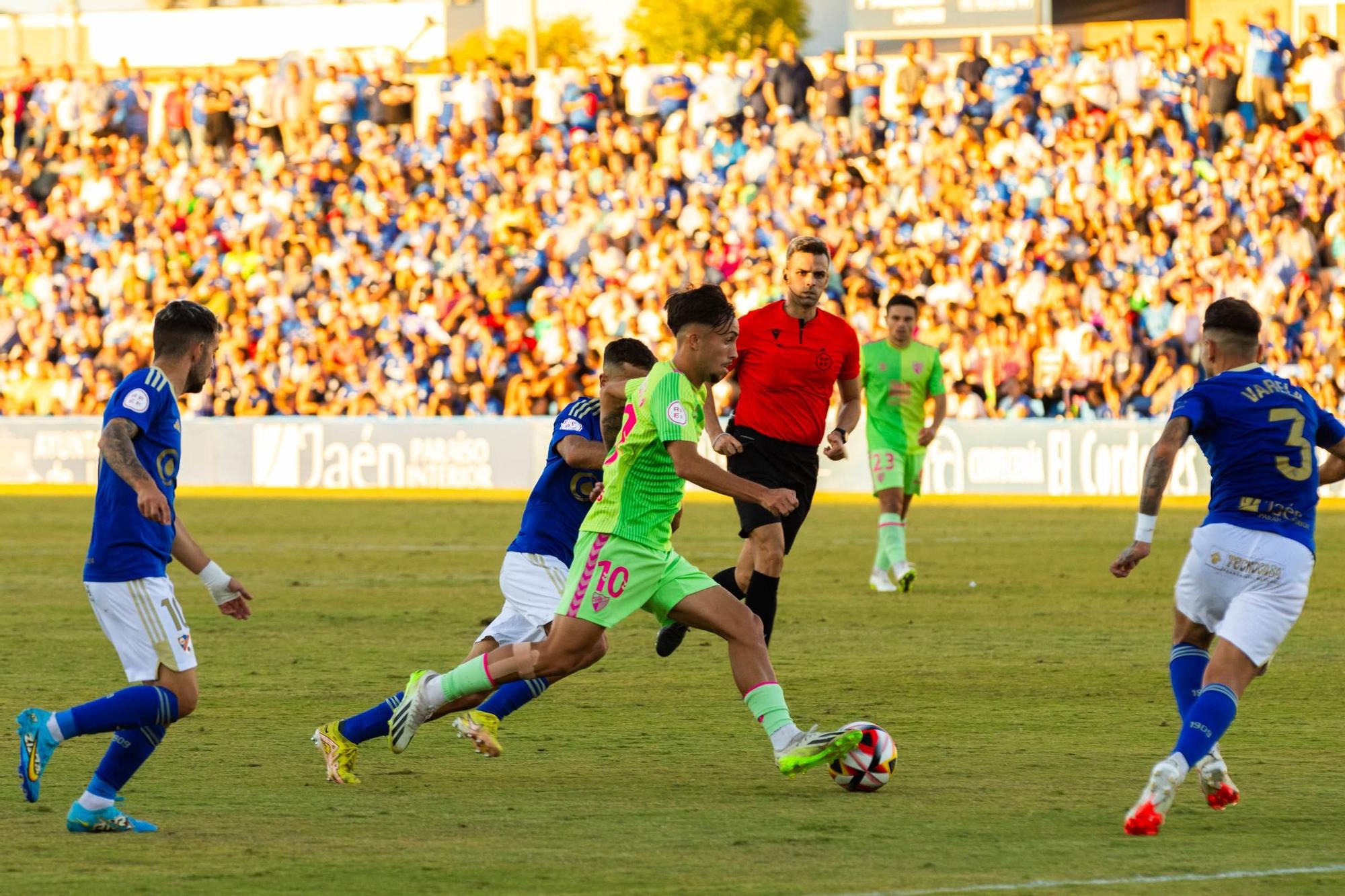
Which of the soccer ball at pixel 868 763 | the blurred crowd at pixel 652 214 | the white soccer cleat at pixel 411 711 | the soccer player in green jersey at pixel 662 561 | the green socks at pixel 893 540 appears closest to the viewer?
the soccer player in green jersey at pixel 662 561

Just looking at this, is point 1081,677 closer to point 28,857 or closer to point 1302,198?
point 28,857

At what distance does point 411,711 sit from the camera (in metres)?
A: 8.02

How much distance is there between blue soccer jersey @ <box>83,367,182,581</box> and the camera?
6988 millimetres

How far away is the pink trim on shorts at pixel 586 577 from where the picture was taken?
7.66 m

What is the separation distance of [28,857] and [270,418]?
80.8ft

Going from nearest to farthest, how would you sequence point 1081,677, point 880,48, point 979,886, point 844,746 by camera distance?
point 979,886, point 844,746, point 1081,677, point 880,48

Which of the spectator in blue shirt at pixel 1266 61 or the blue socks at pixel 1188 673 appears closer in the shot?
the blue socks at pixel 1188 673

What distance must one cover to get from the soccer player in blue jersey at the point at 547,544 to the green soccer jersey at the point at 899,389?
332 inches

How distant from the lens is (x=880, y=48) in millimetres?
42750

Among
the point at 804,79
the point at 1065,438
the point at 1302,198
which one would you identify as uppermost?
the point at 804,79

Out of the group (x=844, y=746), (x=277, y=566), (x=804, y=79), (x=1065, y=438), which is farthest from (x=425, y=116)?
(x=844, y=746)

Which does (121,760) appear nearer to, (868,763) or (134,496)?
(134,496)

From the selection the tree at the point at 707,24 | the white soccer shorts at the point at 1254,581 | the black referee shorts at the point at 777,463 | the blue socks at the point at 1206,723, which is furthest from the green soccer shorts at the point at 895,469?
the tree at the point at 707,24

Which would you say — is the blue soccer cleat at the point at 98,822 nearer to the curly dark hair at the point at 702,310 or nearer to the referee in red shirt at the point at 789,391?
the curly dark hair at the point at 702,310
